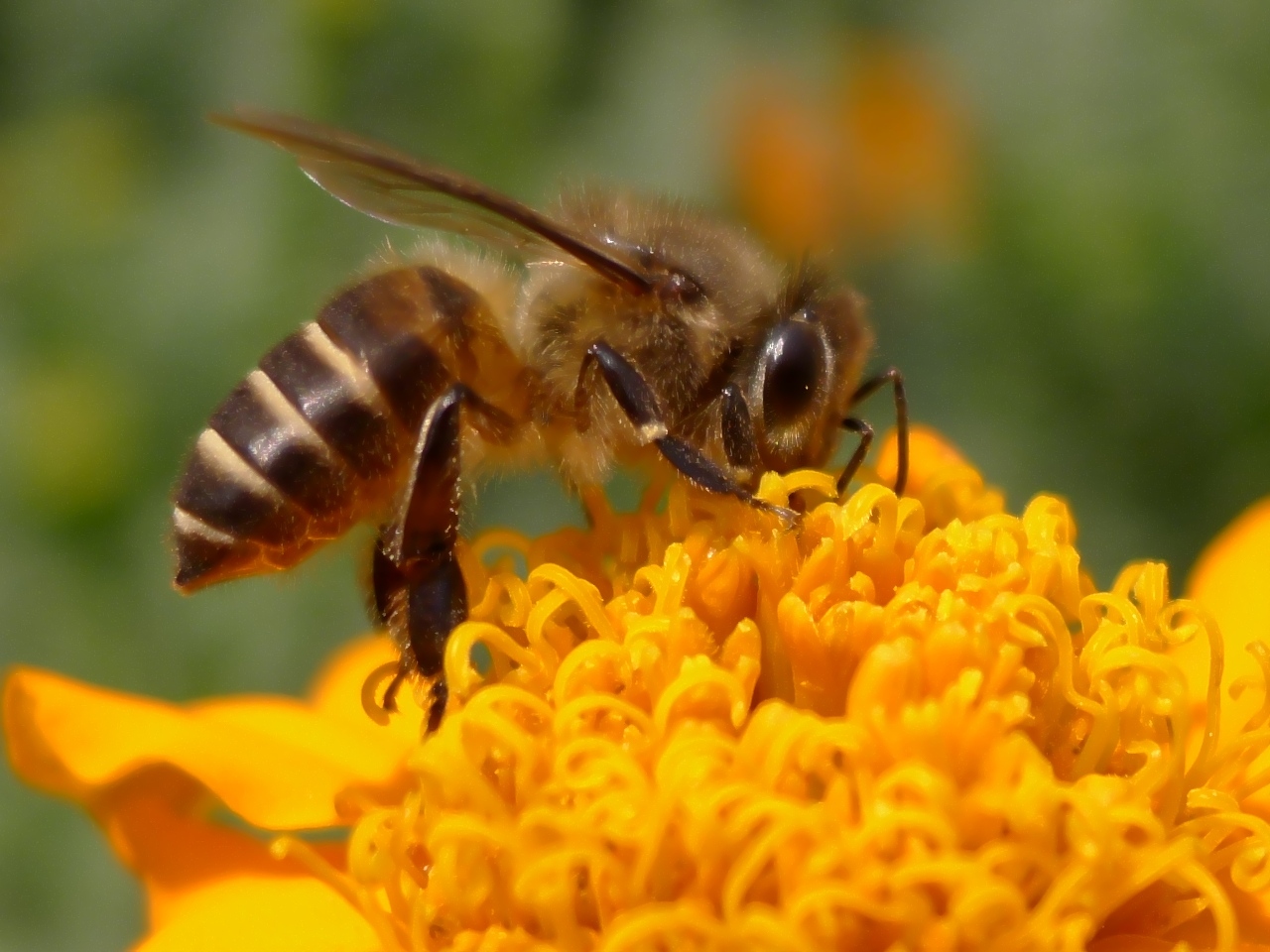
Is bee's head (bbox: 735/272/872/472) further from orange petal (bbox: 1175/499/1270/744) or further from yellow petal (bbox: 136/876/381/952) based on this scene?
yellow petal (bbox: 136/876/381/952)

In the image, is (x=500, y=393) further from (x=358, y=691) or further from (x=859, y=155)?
(x=859, y=155)

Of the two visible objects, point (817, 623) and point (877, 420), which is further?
point (877, 420)

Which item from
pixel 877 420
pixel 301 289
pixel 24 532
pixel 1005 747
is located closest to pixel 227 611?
pixel 24 532

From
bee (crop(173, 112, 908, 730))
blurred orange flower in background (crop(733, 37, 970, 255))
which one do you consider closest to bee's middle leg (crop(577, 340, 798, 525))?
bee (crop(173, 112, 908, 730))

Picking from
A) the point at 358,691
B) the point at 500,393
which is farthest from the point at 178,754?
the point at 500,393

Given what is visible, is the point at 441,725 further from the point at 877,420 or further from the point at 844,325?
the point at 877,420

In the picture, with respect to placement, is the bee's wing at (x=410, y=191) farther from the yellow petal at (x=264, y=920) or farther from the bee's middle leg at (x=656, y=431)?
the yellow petal at (x=264, y=920)
